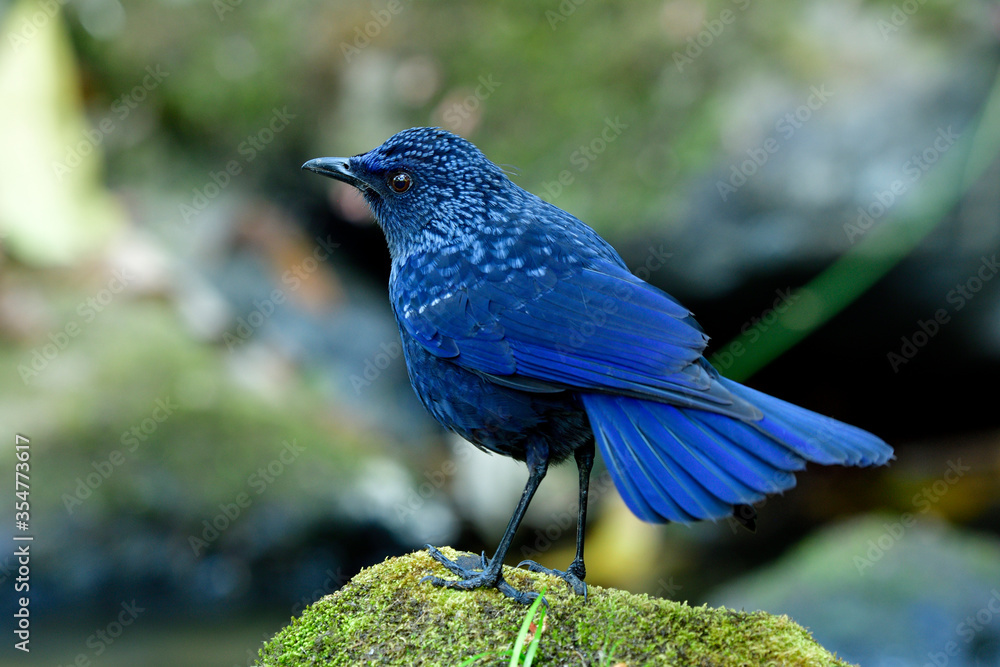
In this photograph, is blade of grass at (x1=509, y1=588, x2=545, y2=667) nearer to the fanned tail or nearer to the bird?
the bird

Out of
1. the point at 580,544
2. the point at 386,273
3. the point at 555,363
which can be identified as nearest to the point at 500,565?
the point at 580,544

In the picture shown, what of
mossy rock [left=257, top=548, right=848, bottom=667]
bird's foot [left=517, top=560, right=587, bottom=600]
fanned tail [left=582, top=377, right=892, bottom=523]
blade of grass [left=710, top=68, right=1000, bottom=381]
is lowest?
mossy rock [left=257, top=548, right=848, bottom=667]

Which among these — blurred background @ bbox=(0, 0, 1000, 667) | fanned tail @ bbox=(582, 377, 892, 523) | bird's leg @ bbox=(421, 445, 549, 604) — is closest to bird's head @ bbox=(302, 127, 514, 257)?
bird's leg @ bbox=(421, 445, 549, 604)

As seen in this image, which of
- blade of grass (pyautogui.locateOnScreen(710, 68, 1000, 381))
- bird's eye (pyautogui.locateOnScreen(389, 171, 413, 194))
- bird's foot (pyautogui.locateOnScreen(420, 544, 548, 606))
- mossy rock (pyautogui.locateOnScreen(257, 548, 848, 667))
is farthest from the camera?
blade of grass (pyautogui.locateOnScreen(710, 68, 1000, 381))

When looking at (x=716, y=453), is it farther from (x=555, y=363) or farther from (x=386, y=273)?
(x=386, y=273)

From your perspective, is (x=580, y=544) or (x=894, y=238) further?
(x=894, y=238)

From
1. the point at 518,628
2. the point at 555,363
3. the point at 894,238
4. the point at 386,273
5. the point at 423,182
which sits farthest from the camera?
the point at 386,273

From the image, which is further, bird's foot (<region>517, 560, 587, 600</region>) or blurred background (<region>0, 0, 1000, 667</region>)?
blurred background (<region>0, 0, 1000, 667</region>)

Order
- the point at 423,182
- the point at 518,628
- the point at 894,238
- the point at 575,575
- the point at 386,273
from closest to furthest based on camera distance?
the point at 518,628 < the point at 575,575 < the point at 423,182 < the point at 894,238 < the point at 386,273
